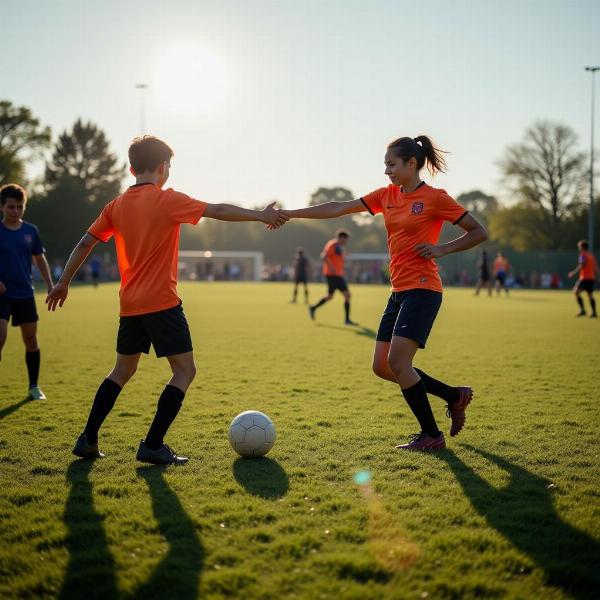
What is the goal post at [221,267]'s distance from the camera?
6994cm

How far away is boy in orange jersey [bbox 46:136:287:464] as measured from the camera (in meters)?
4.59

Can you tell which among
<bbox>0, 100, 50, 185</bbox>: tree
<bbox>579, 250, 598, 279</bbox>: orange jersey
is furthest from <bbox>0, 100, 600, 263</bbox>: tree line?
<bbox>579, 250, 598, 279</bbox>: orange jersey

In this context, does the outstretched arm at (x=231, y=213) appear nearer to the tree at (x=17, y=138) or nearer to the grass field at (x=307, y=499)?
the grass field at (x=307, y=499)

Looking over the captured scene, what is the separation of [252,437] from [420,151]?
255 centimetres

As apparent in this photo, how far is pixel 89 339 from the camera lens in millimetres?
13344

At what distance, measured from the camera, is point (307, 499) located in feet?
13.0

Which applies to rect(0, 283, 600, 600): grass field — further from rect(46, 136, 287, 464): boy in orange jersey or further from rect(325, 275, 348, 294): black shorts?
rect(325, 275, 348, 294): black shorts

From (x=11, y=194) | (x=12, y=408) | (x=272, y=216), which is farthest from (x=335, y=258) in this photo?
(x=272, y=216)

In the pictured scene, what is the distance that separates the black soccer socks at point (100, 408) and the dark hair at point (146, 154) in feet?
5.15

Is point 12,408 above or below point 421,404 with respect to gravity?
below

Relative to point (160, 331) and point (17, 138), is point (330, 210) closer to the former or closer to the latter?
point (160, 331)

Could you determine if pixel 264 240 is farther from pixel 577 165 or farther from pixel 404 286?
pixel 404 286

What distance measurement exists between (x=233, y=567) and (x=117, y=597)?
53cm

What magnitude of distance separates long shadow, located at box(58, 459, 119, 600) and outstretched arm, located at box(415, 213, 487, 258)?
2.86 m
